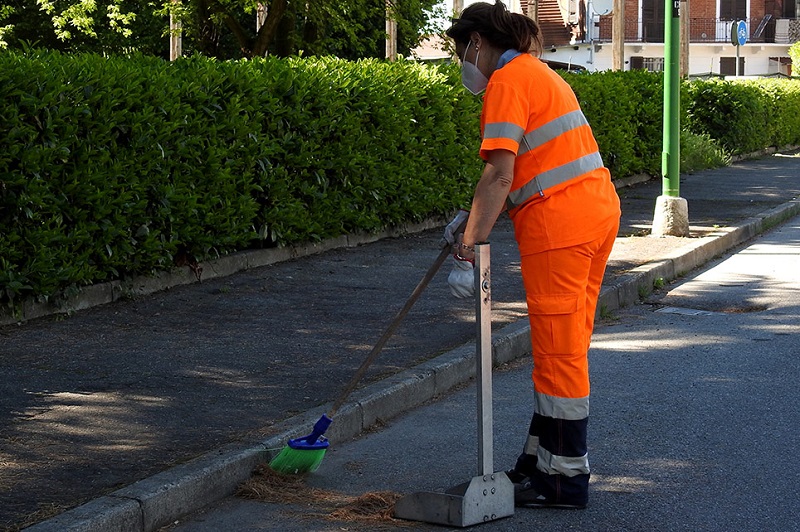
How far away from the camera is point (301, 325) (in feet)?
26.1

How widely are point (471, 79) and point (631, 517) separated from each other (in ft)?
6.03

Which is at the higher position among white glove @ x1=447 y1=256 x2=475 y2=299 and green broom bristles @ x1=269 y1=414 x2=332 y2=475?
white glove @ x1=447 y1=256 x2=475 y2=299

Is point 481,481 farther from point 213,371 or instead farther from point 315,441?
point 213,371

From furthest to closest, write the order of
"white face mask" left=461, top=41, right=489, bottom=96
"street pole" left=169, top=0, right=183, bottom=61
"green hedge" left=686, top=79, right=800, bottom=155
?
"green hedge" left=686, top=79, right=800, bottom=155, "street pole" left=169, top=0, right=183, bottom=61, "white face mask" left=461, top=41, right=489, bottom=96

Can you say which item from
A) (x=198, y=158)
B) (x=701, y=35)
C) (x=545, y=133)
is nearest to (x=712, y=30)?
(x=701, y=35)

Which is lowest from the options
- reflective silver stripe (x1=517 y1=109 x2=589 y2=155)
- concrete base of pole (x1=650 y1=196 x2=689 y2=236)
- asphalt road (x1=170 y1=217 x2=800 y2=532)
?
asphalt road (x1=170 y1=217 x2=800 y2=532)

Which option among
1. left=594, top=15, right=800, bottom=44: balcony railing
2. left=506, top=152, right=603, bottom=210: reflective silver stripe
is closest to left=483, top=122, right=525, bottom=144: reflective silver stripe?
left=506, top=152, right=603, bottom=210: reflective silver stripe

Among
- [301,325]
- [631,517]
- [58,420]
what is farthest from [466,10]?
[301,325]

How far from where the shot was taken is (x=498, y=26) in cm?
467

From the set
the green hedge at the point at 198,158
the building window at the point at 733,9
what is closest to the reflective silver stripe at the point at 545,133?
the green hedge at the point at 198,158

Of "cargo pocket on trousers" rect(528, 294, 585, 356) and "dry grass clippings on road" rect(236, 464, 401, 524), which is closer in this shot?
"cargo pocket on trousers" rect(528, 294, 585, 356)

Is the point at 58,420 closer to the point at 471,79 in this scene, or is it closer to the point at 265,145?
the point at 471,79

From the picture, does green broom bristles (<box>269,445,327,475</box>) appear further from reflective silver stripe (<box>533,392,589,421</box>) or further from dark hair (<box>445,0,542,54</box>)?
dark hair (<box>445,0,542,54</box>)

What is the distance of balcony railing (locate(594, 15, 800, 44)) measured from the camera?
216 feet
